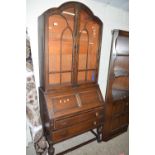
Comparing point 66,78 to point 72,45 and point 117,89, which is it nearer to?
point 72,45

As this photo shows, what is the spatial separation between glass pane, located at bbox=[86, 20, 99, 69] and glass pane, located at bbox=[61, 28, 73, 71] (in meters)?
0.34

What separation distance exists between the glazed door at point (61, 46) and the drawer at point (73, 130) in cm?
65

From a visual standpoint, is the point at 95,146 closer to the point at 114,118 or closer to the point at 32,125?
the point at 114,118

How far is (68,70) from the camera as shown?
1905 millimetres

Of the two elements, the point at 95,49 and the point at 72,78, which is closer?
the point at 72,78

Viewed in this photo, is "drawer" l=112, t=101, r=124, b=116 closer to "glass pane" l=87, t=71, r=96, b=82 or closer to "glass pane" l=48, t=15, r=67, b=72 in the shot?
"glass pane" l=87, t=71, r=96, b=82

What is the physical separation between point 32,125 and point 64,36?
1.26 m

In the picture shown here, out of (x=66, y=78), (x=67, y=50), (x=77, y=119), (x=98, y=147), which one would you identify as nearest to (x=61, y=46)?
(x=67, y=50)

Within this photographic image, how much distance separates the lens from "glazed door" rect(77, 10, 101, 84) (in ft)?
6.16

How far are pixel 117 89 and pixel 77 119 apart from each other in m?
1.00

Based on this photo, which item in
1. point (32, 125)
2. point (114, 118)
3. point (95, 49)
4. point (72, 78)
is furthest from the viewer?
point (114, 118)
